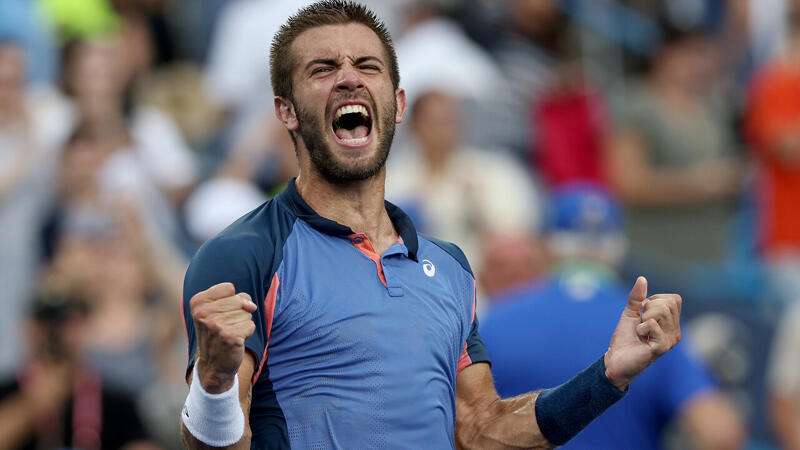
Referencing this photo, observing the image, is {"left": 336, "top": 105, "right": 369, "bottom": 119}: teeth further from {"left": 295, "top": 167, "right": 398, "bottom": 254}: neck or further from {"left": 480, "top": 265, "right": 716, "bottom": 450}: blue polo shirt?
{"left": 480, "top": 265, "right": 716, "bottom": 450}: blue polo shirt

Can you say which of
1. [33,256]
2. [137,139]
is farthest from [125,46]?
[33,256]

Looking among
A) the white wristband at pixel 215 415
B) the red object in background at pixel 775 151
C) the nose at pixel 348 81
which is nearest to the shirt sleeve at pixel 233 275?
the white wristband at pixel 215 415

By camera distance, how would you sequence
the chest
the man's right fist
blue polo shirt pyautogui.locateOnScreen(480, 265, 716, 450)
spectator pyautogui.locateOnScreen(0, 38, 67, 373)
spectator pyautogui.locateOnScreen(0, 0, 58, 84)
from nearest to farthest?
Answer: the man's right fist, the chest, blue polo shirt pyautogui.locateOnScreen(480, 265, 716, 450), spectator pyautogui.locateOnScreen(0, 38, 67, 373), spectator pyautogui.locateOnScreen(0, 0, 58, 84)

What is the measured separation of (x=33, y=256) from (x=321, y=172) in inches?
201

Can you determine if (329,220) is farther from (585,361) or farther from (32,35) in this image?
(32,35)

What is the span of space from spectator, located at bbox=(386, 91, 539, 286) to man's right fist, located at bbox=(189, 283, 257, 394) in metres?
5.20

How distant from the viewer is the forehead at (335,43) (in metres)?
3.62

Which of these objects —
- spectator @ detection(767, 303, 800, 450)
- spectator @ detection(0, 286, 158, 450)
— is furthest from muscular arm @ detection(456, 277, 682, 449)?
spectator @ detection(767, 303, 800, 450)

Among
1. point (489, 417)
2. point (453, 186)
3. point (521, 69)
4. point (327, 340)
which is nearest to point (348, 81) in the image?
point (327, 340)

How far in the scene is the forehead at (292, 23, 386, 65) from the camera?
3615 millimetres

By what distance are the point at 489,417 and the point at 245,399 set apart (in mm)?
885

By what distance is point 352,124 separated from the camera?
145 inches

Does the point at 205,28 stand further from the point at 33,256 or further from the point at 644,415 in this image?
the point at 644,415

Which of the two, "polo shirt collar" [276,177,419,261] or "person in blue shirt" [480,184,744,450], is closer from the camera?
"polo shirt collar" [276,177,419,261]
